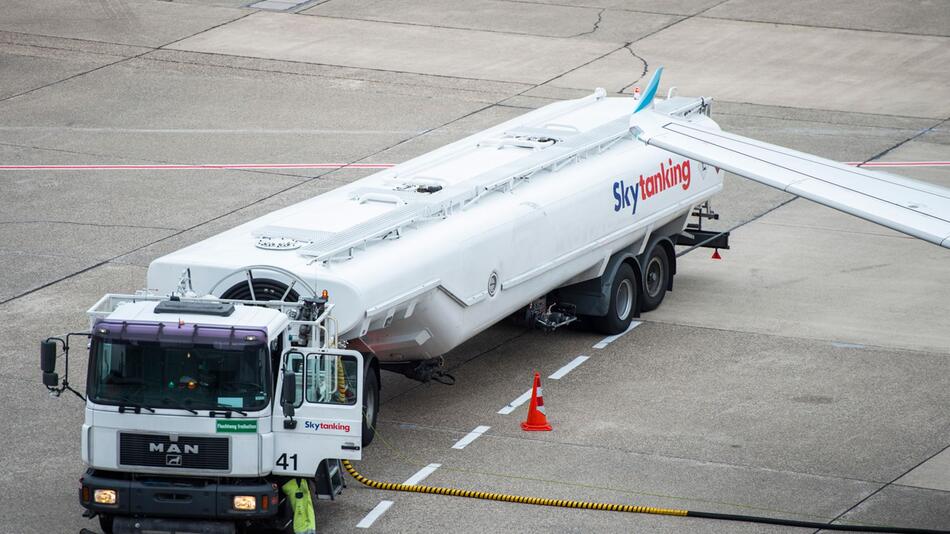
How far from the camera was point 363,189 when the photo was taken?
64.4 ft

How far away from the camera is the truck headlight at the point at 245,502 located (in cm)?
1427

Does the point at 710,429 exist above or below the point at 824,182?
below

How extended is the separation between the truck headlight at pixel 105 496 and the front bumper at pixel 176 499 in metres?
0.03

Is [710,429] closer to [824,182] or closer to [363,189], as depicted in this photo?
[824,182]

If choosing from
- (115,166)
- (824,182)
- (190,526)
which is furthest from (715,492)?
(115,166)

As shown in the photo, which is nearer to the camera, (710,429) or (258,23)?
(710,429)

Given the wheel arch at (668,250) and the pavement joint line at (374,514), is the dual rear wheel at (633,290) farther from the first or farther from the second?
the pavement joint line at (374,514)

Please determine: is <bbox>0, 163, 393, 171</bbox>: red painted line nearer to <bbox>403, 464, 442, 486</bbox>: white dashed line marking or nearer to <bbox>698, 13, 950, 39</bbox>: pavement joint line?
<bbox>403, 464, 442, 486</bbox>: white dashed line marking

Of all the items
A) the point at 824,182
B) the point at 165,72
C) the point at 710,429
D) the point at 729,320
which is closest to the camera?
the point at 824,182

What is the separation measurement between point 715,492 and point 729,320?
6407 mm

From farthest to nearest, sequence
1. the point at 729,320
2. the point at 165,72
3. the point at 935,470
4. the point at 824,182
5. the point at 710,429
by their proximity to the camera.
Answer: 1. the point at 165,72
2. the point at 729,320
3. the point at 710,429
4. the point at 935,470
5. the point at 824,182

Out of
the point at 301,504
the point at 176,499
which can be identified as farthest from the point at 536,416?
the point at 176,499

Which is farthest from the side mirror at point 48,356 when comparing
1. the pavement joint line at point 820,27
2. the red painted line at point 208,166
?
the pavement joint line at point 820,27

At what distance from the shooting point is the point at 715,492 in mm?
16453
